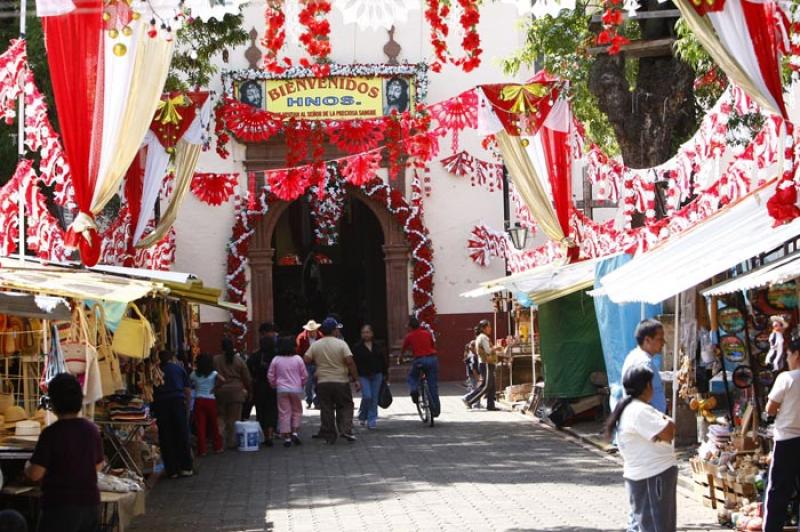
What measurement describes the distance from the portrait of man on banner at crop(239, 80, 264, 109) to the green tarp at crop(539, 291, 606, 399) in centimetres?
1284

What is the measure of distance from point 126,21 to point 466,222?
20535 mm

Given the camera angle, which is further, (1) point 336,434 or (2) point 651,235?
(1) point 336,434

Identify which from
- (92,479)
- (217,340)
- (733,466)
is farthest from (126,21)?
(217,340)

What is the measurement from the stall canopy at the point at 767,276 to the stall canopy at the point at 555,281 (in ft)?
18.8

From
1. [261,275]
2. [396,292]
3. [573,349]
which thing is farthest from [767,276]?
[261,275]

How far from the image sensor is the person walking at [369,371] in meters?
20.3

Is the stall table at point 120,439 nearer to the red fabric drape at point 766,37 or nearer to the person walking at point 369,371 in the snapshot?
the person walking at point 369,371

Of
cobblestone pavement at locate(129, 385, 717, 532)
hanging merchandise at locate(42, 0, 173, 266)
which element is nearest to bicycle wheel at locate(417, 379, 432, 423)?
cobblestone pavement at locate(129, 385, 717, 532)

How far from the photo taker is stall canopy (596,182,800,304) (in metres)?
10.9

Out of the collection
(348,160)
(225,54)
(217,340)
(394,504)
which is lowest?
(394,504)

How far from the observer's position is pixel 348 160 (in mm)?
18453

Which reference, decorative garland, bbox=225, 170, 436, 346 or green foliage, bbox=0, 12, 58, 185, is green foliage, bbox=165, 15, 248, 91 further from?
decorative garland, bbox=225, 170, 436, 346

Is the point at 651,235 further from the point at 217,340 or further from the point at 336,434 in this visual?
the point at 217,340

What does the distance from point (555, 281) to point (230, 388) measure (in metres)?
4.55
